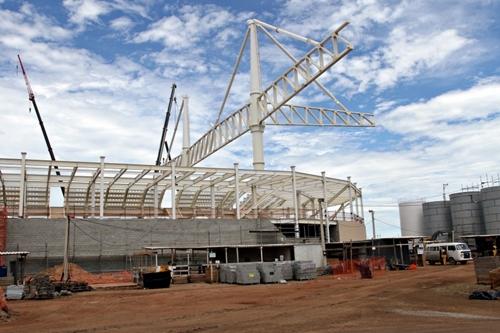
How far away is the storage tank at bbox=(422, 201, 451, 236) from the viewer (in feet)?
222

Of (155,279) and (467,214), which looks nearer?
(155,279)

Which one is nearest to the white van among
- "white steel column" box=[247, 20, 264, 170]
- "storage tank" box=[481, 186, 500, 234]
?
"storage tank" box=[481, 186, 500, 234]

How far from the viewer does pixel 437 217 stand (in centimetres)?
6812

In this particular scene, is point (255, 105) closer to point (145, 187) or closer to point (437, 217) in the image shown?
point (145, 187)

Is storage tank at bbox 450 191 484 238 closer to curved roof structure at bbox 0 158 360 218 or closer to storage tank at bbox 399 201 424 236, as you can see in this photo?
storage tank at bbox 399 201 424 236

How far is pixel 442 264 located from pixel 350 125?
14.9 metres

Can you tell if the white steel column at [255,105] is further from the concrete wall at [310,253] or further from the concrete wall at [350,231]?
the concrete wall at [350,231]

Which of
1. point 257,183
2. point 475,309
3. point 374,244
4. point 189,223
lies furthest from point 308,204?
point 475,309

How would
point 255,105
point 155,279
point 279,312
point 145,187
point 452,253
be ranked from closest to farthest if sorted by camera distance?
1. point 279,312
2. point 155,279
3. point 452,253
4. point 255,105
5. point 145,187

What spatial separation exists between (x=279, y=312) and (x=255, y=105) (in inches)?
1211

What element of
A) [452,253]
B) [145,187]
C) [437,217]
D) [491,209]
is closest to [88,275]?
[145,187]

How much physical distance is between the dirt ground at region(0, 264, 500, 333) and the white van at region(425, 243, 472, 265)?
2249 cm

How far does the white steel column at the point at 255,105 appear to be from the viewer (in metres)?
45.4

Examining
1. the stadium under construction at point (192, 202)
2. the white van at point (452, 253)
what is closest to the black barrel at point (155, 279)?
the stadium under construction at point (192, 202)
